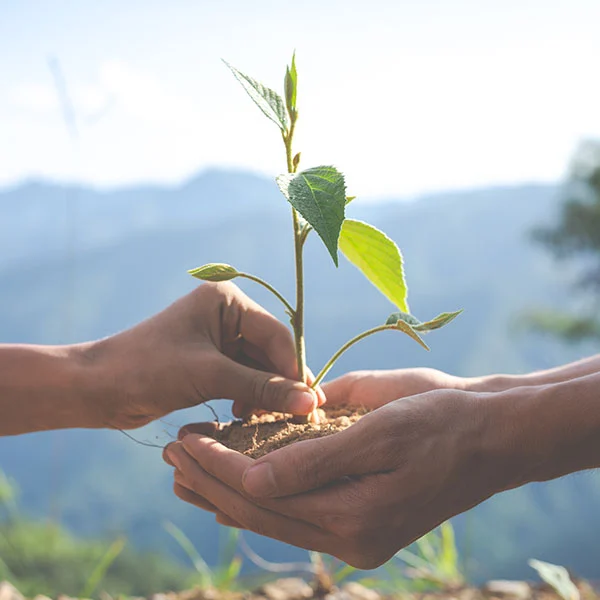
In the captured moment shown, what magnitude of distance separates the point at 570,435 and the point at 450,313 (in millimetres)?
192

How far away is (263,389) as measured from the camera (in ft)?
3.14

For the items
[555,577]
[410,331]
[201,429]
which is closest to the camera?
[410,331]

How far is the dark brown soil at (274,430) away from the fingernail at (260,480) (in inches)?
3.1

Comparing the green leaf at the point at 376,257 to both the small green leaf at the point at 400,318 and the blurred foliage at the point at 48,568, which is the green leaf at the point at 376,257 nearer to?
the small green leaf at the point at 400,318

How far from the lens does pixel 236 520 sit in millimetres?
844

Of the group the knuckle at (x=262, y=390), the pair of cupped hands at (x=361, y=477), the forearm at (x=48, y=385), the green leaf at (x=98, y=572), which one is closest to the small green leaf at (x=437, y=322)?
the pair of cupped hands at (x=361, y=477)

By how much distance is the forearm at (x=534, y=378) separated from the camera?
1110 millimetres

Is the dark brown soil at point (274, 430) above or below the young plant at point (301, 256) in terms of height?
below

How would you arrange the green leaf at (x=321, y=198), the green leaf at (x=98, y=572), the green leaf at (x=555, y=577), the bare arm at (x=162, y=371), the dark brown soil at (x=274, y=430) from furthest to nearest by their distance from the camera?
the green leaf at (x=98, y=572)
the green leaf at (x=555, y=577)
the bare arm at (x=162, y=371)
the dark brown soil at (x=274, y=430)
the green leaf at (x=321, y=198)

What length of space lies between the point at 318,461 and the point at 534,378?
1.74 ft

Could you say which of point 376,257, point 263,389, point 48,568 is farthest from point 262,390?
point 48,568

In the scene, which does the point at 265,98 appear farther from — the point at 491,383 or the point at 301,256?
the point at 491,383

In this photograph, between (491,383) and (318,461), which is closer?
(318,461)

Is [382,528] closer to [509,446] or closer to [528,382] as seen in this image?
[509,446]
